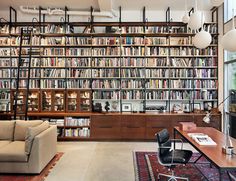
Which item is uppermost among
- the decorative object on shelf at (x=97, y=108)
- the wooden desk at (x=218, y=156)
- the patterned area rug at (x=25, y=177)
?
the decorative object on shelf at (x=97, y=108)

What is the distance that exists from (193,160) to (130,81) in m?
2.82

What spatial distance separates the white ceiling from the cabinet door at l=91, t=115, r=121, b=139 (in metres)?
3.01

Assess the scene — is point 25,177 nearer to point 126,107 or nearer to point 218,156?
point 218,156

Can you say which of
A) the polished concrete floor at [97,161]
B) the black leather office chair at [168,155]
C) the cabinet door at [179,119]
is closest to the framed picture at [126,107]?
the polished concrete floor at [97,161]

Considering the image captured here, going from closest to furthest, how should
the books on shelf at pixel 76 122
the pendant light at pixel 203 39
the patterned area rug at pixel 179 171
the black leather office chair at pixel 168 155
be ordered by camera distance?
1. the black leather office chair at pixel 168 155
2. the pendant light at pixel 203 39
3. the patterned area rug at pixel 179 171
4. the books on shelf at pixel 76 122

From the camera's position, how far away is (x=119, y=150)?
5746mm

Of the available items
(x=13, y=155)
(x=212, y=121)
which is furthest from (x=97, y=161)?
(x=212, y=121)

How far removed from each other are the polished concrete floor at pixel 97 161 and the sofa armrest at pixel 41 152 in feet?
0.76

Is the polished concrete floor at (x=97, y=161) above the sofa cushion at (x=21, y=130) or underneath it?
underneath

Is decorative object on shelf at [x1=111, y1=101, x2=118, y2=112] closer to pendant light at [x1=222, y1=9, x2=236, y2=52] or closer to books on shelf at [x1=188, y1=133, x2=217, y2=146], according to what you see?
books on shelf at [x1=188, y1=133, x2=217, y2=146]

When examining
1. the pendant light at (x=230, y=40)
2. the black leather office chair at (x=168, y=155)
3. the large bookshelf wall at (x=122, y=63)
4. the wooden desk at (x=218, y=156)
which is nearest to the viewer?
the wooden desk at (x=218, y=156)

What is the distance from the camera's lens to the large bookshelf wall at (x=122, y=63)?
22.6ft

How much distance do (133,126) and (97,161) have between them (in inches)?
74.6

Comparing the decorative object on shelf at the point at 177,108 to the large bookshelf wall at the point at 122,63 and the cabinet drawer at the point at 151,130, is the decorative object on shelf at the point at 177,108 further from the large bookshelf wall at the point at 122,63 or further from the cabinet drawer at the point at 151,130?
the cabinet drawer at the point at 151,130
